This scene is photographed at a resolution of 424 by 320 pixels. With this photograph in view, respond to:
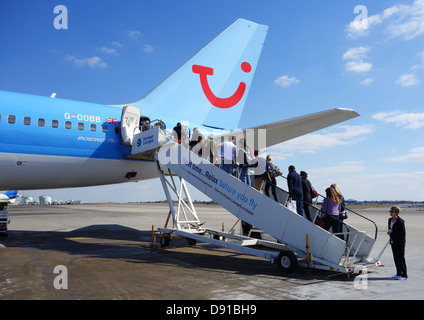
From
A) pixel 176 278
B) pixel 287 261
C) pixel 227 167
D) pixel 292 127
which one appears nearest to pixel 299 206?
pixel 287 261

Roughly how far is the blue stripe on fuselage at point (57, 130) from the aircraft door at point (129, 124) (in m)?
0.41

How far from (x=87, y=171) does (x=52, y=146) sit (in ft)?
5.85

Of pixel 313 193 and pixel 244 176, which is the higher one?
pixel 244 176

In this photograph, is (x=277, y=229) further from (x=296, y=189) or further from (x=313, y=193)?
(x=313, y=193)

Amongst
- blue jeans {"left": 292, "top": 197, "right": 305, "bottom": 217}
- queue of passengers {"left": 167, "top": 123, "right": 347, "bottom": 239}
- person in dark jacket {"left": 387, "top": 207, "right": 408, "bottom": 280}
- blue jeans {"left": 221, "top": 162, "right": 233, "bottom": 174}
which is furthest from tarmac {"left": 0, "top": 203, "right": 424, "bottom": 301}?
blue jeans {"left": 221, "top": 162, "right": 233, "bottom": 174}

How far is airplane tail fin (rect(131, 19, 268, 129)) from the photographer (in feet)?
55.3

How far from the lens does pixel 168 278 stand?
791 centimetres

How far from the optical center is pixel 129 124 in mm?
13836

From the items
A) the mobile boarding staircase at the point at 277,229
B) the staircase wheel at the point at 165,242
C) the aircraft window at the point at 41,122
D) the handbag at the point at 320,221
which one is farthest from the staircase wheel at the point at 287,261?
the aircraft window at the point at 41,122

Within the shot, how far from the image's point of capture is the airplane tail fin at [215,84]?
16859mm

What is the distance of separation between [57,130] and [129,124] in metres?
2.86

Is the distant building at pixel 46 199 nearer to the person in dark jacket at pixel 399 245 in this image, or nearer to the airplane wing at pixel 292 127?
the airplane wing at pixel 292 127
